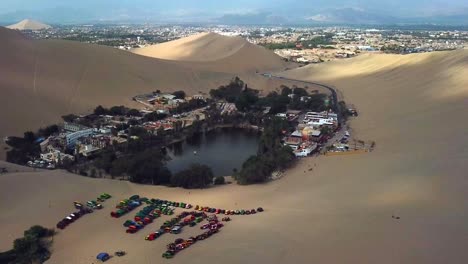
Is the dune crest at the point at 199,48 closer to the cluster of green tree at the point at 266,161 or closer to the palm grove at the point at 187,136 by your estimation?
the palm grove at the point at 187,136

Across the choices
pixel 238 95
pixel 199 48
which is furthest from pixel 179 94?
pixel 199 48

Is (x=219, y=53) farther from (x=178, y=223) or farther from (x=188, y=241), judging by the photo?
(x=188, y=241)

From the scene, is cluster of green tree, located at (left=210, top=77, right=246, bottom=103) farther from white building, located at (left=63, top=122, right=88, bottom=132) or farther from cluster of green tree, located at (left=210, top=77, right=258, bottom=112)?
white building, located at (left=63, top=122, right=88, bottom=132)

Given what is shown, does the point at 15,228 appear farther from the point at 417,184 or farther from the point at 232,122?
the point at 232,122

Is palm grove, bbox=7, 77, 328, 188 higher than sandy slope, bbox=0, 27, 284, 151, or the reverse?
sandy slope, bbox=0, 27, 284, 151

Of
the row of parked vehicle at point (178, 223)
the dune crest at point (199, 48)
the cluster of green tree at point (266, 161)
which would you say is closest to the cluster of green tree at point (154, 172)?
the cluster of green tree at point (266, 161)

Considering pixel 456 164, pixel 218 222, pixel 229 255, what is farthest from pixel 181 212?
pixel 456 164

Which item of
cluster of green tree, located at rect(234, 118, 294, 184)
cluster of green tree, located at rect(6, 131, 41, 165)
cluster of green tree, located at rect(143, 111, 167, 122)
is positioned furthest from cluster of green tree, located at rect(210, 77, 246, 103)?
cluster of green tree, located at rect(6, 131, 41, 165)
